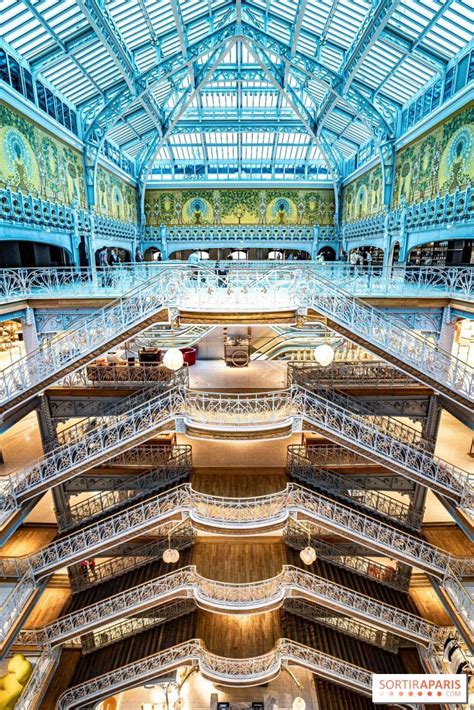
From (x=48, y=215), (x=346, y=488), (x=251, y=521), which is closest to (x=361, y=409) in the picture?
(x=346, y=488)

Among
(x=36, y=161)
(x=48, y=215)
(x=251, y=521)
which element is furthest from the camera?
(x=48, y=215)

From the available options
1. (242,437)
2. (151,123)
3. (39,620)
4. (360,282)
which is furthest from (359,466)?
(151,123)

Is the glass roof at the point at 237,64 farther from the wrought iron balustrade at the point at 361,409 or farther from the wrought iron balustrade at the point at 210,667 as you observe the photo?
the wrought iron balustrade at the point at 210,667

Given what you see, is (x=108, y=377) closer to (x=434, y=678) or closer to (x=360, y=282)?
(x=360, y=282)

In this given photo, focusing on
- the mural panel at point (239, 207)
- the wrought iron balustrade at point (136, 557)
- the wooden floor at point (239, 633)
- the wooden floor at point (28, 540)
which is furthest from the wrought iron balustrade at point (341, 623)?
the mural panel at point (239, 207)

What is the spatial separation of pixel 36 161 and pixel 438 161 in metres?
14.3

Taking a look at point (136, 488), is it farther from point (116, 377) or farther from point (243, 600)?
point (243, 600)

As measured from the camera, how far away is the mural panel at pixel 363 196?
2042 centimetres

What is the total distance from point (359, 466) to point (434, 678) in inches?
236

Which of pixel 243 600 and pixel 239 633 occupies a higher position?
pixel 243 600

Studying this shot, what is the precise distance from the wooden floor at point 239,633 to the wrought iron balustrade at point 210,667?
49cm

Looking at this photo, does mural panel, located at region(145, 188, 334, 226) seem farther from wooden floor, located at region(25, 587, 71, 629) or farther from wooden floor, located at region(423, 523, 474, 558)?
wooden floor, located at region(25, 587, 71, 629)

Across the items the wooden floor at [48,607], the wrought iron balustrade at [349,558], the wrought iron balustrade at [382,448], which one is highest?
the wrought iron balustrade at [382,448]

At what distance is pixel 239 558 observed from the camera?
473 inches
